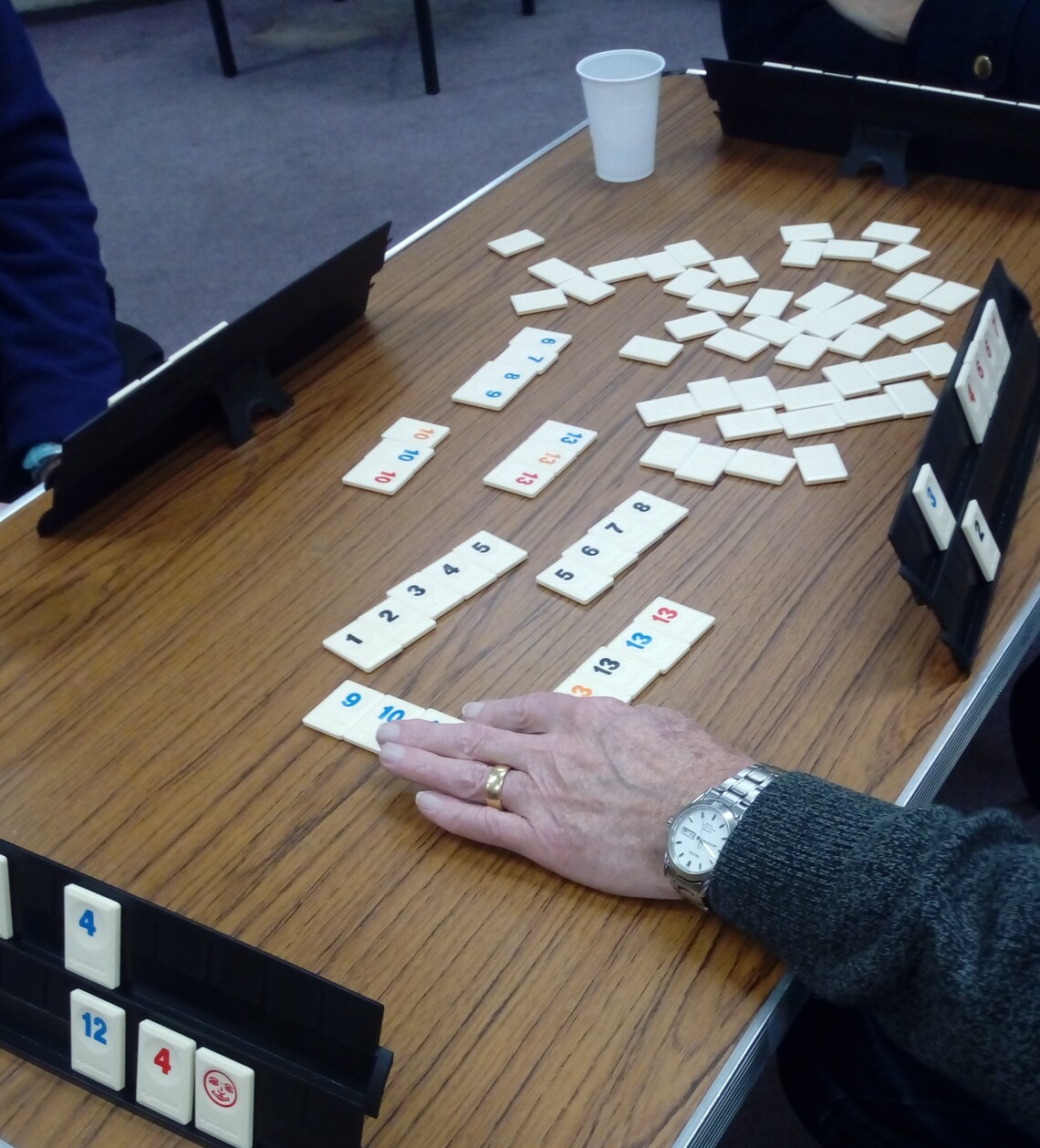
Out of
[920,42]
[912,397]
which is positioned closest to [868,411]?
[912,397]

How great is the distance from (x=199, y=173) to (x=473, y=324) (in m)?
2.69

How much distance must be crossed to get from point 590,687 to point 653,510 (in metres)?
0.23

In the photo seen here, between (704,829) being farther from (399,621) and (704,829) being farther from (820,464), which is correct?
(820,464)

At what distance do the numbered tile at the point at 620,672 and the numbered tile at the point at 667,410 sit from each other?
→ 0.32 metres

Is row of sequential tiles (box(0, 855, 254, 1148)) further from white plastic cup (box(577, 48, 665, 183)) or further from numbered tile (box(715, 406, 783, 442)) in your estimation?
white plastic cup (box(577, 48, 665, 183))

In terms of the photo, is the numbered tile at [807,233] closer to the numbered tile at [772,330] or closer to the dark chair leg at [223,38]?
the numbered tile at [772,330]

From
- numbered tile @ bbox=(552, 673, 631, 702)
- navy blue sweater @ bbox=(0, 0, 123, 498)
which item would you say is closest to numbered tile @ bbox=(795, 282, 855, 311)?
numbered tile @ bbox=(552, 673, 631, 702)

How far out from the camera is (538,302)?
137 cm

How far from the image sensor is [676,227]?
1509 millimetres

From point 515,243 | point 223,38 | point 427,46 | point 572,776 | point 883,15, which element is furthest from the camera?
point 223,38

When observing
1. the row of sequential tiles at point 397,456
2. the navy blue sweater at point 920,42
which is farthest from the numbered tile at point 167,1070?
the navy blue sweater at point 920,42

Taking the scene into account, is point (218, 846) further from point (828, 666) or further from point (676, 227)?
point (676, 227)

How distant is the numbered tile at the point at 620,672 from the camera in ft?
2.96

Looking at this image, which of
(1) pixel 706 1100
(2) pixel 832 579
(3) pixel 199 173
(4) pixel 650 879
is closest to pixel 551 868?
(4) pixel 650 879
